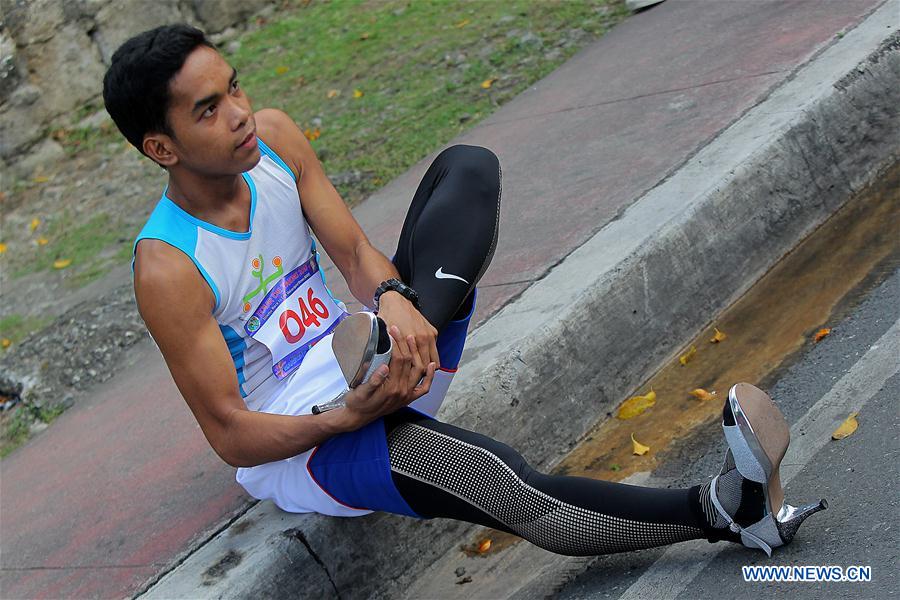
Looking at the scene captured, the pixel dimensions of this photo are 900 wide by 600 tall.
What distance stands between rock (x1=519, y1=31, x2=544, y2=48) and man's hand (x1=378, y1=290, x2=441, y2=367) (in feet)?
15.4

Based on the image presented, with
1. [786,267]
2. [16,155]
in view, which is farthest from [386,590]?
[16,155]

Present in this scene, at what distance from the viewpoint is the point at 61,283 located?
6.50 metres

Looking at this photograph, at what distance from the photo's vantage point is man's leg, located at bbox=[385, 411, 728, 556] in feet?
8.60

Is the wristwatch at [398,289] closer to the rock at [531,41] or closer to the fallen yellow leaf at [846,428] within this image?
the fallen yellow leaf at [846,428]

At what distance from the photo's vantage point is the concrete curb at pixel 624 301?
9.78 feet

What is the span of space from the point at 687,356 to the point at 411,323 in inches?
55.6

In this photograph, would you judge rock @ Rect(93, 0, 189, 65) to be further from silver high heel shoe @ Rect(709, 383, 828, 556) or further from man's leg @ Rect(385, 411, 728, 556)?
silver high heel shoe @ Rect(709, 383, 828, 556)

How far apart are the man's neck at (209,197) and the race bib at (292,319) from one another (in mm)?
208

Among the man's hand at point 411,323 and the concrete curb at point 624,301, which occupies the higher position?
the man's hand at point 411,323

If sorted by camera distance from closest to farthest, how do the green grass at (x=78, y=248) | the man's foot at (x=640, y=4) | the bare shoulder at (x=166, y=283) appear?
the bare shoulder at (x=166, y=283), the green grass at (x=78, y=248), the man's foot at (x=640, y=4)

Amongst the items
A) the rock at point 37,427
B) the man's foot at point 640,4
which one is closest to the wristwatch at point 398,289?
the rock at point 37,427

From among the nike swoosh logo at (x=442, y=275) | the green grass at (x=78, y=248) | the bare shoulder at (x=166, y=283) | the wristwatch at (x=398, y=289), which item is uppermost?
the bare shoulder at (x=166, y=283)

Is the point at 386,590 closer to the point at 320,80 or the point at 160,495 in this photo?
the point at 160,495

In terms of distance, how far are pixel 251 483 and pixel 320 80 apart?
5283 mm
